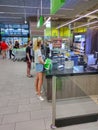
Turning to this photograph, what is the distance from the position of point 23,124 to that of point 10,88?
2364mm

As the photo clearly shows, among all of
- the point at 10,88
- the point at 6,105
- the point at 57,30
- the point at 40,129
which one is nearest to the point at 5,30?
the point at 57,30

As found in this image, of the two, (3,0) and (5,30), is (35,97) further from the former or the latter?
(5,30)

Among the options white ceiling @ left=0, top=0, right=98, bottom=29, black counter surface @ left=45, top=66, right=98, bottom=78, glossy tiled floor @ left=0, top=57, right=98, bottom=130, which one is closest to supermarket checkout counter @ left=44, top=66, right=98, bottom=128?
black counter surface @ left=45, top=66, right=98, bottom=78

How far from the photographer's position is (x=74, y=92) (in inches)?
165

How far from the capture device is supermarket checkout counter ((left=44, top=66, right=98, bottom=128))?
312 centimetres

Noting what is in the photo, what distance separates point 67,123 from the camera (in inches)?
121

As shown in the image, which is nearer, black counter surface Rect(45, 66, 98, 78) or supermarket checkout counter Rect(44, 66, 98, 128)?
supermarket checkout counter Rect(44, 66, 98, 128)

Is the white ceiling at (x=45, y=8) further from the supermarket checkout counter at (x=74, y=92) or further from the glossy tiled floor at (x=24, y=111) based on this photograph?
the glossy tiled floor at (x=24, y=111)

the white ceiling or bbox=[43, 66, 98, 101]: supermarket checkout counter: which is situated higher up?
the white ceiling

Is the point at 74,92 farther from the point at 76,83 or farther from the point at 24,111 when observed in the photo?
the point at 24,111

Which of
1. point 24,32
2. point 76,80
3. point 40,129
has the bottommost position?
point 40,129

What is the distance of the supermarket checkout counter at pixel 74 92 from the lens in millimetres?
3119

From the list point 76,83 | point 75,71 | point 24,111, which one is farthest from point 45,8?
point 24,111

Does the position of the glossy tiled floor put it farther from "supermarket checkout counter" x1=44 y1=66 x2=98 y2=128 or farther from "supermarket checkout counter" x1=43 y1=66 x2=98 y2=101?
"supermarket checkout counter" x1=43 y1=66 x2=98 y2=101
